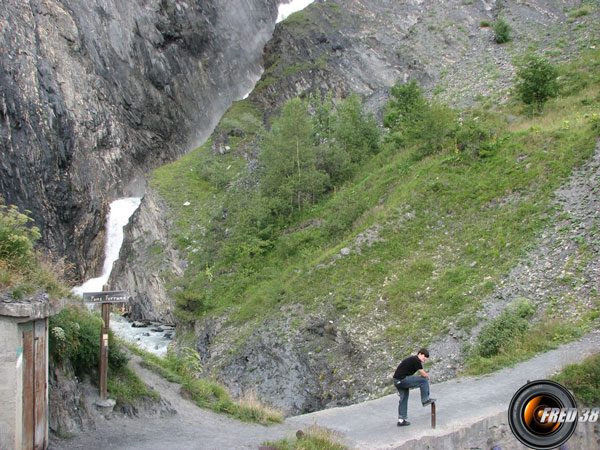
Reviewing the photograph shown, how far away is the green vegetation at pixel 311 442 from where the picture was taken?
7.29m

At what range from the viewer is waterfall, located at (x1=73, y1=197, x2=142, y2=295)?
110 feet

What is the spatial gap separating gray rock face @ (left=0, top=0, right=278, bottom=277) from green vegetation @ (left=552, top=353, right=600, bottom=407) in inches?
1220

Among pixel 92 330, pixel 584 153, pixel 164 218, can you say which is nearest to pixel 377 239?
pixel 584 153

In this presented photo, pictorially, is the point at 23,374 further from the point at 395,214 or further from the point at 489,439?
the point at 395,214

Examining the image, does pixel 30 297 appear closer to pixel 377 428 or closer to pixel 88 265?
pixel 377 428

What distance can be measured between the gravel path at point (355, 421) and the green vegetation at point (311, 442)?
298 mm

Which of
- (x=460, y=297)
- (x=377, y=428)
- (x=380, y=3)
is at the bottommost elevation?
(x=377, y=428)

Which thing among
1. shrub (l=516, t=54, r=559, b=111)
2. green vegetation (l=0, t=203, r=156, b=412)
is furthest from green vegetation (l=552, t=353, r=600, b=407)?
shrub (l=516, t=54, r=559, b=111)

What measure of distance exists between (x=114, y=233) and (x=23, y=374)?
32.2 meters

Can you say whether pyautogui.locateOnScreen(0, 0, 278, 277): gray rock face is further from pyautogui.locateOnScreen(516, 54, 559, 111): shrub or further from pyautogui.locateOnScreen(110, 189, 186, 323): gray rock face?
pyautogui.locateOnScreen(516, 54, 559, 111): shrub

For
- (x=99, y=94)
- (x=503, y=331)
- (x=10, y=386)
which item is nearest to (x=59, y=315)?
(x=10, y=386)

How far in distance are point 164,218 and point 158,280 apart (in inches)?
206

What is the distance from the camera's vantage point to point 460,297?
14.5 m

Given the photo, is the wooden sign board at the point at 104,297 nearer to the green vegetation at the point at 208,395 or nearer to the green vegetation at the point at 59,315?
the green vegetation at the point at 59,315
